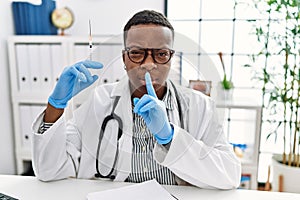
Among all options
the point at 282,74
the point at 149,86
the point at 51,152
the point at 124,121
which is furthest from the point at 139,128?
the point at 282,74

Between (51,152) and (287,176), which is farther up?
(51,152)

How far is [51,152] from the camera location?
1030 millimetres

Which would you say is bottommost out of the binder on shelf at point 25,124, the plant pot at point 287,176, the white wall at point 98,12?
the plant pot at point 287,176

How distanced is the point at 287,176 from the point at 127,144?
1499mm

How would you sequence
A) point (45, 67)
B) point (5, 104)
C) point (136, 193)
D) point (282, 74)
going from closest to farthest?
point (136, 193) < point (282, 74) < point (45, 67) < point (5, 104)

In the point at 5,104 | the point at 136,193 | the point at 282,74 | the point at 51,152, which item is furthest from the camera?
the point at 5,104

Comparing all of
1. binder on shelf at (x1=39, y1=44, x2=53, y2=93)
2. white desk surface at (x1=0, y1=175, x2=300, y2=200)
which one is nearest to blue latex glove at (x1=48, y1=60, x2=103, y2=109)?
white desk surface at (x1=0, y1=175, x2=300, y2=200)

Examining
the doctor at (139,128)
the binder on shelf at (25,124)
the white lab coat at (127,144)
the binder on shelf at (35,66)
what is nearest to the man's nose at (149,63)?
the doctor at (139,128)

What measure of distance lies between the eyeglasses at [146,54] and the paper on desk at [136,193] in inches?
15.2

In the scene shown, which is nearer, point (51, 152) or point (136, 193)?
point (136, 193)

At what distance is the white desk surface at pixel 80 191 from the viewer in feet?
3.01

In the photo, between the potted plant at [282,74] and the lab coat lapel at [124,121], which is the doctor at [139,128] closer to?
the lab coat lapel at [124,121]

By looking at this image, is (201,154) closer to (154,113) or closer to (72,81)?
(154,113)

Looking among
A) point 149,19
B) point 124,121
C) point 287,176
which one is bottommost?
point 287,176
